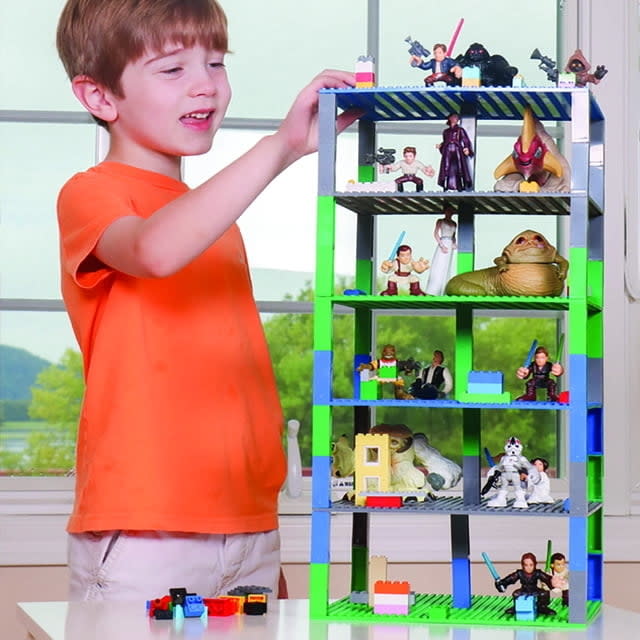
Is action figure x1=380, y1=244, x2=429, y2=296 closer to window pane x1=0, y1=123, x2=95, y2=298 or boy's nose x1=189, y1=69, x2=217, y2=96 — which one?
boy's nose x1=189, y1=69, x2=217, y2=96

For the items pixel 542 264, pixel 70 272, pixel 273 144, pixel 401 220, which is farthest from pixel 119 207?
pixel 401 220

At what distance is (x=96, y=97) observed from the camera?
5.15 feet

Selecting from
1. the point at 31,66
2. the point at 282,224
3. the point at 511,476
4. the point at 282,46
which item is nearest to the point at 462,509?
the point at 511,476

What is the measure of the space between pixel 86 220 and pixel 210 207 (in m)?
0.20

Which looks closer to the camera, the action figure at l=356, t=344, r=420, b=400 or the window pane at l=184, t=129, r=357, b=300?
the action figure at l=356, t=344, r=420, b=400

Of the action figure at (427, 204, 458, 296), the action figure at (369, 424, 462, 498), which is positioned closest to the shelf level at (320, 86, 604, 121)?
the action figure at (427, 204, 458, 296)

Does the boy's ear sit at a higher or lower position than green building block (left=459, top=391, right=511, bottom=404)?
higher

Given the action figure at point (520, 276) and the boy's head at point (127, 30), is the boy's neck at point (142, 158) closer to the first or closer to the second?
the boy's head at point (127, 30)

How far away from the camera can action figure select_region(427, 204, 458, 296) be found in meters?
Result: 1.42

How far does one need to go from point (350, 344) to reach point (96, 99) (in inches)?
52.4

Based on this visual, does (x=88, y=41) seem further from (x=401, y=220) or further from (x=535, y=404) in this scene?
(x=401, y=220)

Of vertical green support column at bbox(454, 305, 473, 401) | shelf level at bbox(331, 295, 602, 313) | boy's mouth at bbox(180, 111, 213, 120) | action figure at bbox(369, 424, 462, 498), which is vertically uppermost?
boy's mouth at bbox(180, 111, 213, 120)

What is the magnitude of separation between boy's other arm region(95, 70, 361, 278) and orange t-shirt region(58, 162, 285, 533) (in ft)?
0.32

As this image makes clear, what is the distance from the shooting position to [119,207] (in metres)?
1.46
